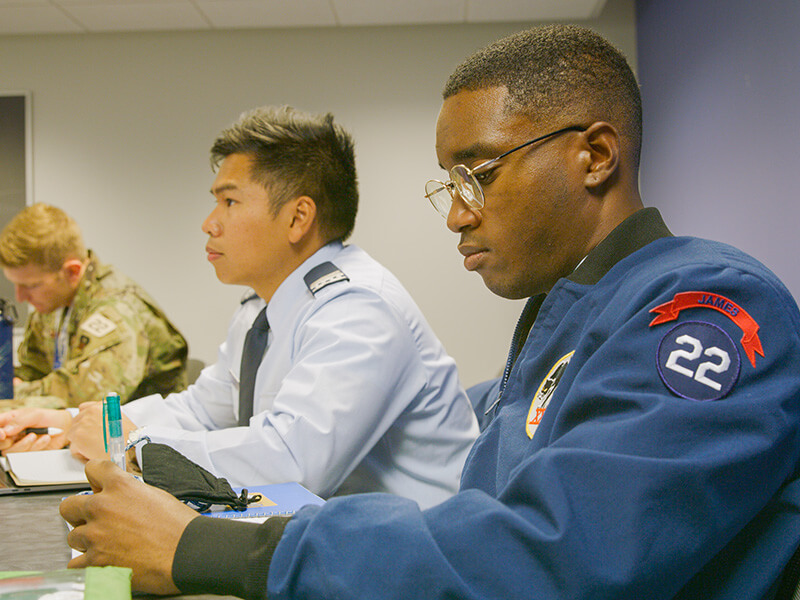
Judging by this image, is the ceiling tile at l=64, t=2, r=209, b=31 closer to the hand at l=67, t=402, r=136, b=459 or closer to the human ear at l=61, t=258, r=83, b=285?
the human ear at l=61, t=258, r=83, b=285

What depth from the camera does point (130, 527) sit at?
0.70m

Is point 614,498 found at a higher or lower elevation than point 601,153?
lower

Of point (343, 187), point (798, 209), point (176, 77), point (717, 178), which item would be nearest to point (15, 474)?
point (343, 187)

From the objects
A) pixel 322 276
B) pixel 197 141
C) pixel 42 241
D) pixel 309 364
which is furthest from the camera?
pixel 197 141

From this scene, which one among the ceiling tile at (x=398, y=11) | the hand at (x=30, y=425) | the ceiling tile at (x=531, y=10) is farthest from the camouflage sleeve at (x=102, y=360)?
the ceiling tile at (x=531, y=10)

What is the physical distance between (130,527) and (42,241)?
94.1 inches

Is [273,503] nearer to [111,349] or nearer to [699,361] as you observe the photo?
[699,361]

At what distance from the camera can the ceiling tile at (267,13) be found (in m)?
3.84

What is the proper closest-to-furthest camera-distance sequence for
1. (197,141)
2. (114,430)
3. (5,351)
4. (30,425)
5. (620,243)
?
(620,243), (114,430), (30,425), (5,351), (197,141)

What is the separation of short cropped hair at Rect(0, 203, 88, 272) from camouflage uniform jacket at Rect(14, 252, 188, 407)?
96mm

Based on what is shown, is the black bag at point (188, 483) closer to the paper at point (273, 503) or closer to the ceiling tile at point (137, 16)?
the paper at point (273, 503)

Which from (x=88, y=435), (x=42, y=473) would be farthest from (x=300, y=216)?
(x=42, y=473)

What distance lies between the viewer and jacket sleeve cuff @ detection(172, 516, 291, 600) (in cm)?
64

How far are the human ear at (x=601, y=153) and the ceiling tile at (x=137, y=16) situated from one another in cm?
355
